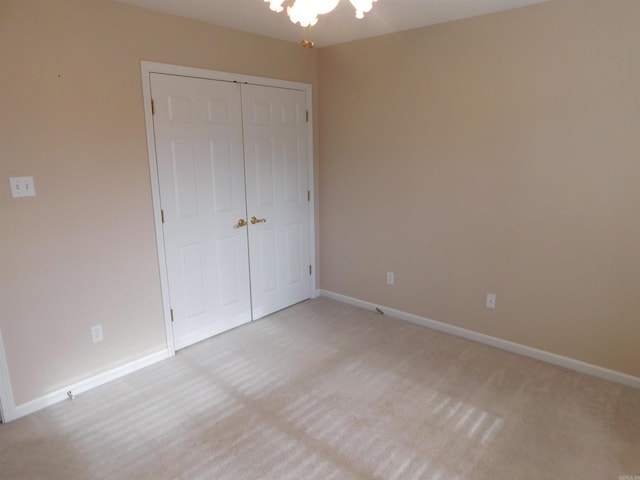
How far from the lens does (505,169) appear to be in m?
2.85

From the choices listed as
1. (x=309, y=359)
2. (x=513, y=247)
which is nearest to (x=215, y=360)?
(x=309, y=359)

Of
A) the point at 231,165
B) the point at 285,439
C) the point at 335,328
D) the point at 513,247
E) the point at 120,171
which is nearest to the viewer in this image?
the point at 285,439

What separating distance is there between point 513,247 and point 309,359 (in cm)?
169

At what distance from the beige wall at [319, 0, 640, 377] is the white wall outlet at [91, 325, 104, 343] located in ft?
7.29

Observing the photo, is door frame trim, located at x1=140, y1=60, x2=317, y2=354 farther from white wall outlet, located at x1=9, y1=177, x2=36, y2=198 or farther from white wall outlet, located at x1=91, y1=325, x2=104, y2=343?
white wall outlet, located at x1=9, y1=177, x2=36, y2=198

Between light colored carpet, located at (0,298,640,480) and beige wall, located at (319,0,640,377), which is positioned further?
beige wall, located at (319,0,640,377)

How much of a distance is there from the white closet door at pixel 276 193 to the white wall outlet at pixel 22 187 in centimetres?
151

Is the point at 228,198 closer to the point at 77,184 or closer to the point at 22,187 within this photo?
the point at 77,184

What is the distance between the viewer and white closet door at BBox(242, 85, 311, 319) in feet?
11.1

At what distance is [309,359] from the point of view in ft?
9.78

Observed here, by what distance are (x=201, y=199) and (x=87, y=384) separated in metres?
1.46

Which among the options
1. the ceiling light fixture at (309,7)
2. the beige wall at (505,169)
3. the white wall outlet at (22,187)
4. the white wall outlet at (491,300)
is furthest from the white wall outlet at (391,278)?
the white wall outlet at (22,187)

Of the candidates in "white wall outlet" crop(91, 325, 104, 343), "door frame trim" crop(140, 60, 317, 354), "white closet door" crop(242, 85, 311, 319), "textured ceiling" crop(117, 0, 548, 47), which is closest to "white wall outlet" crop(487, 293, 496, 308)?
"white closet door" crop(242, 85, 311, 319)

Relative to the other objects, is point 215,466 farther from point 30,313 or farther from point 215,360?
point 30,313
